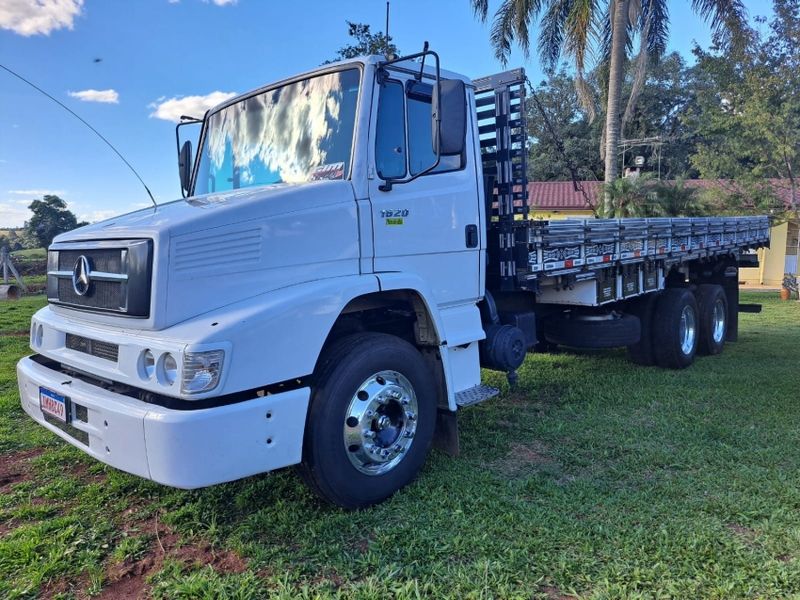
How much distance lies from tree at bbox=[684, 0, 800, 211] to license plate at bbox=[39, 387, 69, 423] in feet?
56.3

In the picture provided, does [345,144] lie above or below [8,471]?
above

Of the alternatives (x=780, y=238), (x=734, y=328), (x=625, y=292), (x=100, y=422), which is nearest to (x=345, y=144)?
(x=100, y=422)

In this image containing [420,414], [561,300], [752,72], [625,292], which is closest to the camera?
[420,414]

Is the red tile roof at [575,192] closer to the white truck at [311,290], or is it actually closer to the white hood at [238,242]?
the white truck at [311,290]

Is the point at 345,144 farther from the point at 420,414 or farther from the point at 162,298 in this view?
the point at 420,414

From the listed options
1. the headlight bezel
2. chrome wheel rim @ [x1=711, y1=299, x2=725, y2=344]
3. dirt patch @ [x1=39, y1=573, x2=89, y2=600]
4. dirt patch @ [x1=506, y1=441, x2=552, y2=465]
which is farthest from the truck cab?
chrome wheel rim @ [x1=711, y1=299, x2=725, y2=344]

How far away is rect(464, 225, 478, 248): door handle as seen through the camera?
179 inches

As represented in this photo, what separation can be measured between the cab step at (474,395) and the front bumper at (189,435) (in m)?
1.43

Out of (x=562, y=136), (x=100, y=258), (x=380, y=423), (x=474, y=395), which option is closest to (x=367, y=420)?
(x=380, y=423)

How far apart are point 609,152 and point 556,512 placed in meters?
14.3

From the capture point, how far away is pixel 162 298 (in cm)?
309

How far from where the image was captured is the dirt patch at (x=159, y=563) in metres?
2.93

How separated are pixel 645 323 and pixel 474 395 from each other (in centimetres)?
408

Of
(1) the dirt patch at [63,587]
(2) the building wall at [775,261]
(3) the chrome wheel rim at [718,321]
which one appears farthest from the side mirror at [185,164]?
(2) the building wall at [775,261]
